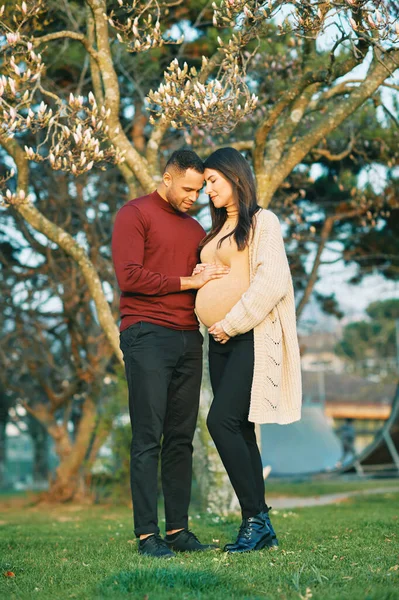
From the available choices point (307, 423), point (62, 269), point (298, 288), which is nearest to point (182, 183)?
point (62, 269)

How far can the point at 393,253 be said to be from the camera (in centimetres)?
1412

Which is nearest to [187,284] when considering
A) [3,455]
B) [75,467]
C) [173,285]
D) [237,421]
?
[173,285]

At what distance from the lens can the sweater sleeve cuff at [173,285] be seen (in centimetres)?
422

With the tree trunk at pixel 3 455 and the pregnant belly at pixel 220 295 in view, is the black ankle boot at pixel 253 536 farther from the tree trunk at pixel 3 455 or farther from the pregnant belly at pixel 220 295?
the tree trunk at pixel 3 455

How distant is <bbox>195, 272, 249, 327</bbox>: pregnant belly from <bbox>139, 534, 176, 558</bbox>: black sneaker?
120cm

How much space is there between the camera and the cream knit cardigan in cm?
406

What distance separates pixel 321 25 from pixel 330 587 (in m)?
4.27

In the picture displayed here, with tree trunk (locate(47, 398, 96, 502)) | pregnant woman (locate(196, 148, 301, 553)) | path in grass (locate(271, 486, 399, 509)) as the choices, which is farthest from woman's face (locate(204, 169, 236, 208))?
tree trunk (locate(47, 398, 96, 502))

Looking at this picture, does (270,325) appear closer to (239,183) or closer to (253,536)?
(239,183)

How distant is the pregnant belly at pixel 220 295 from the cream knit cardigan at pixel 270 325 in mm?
93

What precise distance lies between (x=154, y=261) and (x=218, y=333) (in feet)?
1.94

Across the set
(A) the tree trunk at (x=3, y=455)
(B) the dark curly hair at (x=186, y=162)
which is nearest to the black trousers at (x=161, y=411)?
(B) the dark curly hair at (x=186, y=162)

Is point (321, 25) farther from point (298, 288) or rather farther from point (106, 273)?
point (298, 288)

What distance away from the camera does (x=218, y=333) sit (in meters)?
4.13
